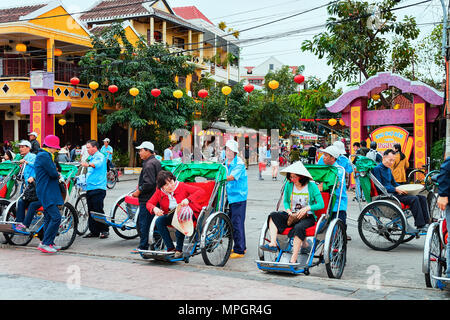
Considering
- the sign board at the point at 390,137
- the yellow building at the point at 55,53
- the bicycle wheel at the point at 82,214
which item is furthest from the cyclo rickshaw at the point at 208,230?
the yellow building at the point at 55,53

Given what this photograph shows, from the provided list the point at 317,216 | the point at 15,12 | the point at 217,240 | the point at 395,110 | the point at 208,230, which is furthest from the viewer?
the point at 15,12

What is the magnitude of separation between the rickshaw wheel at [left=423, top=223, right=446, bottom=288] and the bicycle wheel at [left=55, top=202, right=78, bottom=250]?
206 inches

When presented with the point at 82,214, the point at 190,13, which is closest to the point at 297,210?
the point at 82,214

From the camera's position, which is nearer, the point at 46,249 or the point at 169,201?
the point at 169,201

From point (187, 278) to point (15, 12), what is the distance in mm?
24532

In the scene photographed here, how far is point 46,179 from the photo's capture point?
297 inches

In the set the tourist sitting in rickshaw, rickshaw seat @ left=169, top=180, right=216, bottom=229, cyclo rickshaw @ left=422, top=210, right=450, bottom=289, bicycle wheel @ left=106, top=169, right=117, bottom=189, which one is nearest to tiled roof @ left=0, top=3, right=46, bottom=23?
bicycle wheel @ left=106, top=169, right=117, bottom=189

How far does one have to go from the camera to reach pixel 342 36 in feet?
66.1

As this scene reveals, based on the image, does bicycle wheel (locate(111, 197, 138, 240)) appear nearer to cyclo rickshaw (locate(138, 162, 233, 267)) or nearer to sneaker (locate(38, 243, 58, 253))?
sneaker (locate(38, 243, 58, 253))

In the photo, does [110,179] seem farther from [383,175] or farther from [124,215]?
[383,175]

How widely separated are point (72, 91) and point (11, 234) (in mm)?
18974

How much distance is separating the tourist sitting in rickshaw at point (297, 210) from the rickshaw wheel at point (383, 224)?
198 cm

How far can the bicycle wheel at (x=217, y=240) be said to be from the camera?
20.7 ft

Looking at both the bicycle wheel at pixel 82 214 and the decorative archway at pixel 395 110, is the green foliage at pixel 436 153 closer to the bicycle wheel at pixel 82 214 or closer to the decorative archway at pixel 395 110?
the decorative archway at pixel 395 110
